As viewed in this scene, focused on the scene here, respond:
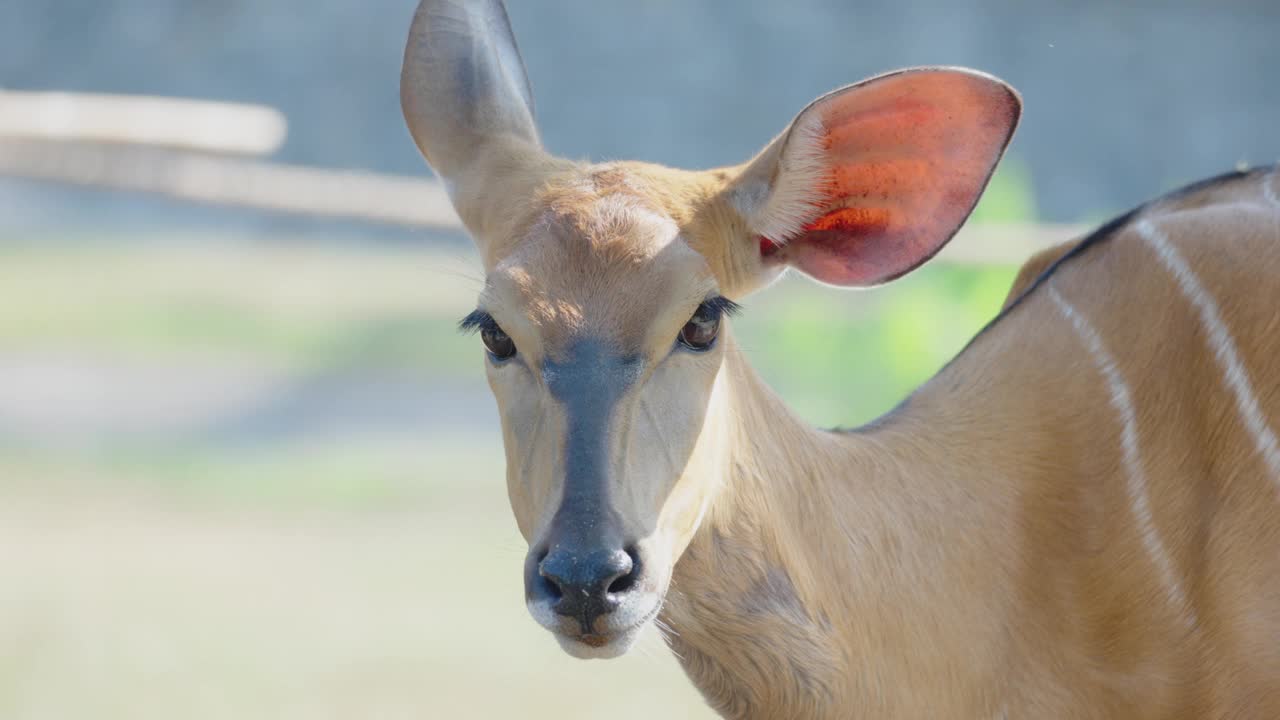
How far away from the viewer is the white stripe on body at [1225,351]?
7.86 feet

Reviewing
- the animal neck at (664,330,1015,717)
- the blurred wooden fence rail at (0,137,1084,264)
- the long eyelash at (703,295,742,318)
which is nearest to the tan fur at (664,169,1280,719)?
the animal neck at (664,330,1015,717)

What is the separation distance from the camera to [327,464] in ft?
26.1

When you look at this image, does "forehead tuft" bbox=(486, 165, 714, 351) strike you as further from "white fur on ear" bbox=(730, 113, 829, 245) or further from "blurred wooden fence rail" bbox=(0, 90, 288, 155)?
"blurred wooden fence rail" bbox=(0, 90, 288, 155)

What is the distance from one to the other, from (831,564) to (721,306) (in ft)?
1.23

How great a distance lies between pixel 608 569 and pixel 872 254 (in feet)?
2.34

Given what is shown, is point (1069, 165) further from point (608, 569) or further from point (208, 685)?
point (608, 569)

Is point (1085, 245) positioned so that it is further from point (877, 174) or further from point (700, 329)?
point (700, 329)

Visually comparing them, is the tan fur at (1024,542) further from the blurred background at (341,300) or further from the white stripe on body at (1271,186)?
the blurred background at (341,300)

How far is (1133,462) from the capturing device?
2.47 meters

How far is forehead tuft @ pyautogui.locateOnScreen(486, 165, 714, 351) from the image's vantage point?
2.19 meters

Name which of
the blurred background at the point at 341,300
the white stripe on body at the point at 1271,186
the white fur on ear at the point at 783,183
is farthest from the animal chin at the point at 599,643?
the white stripe on body at the point at 1271,186

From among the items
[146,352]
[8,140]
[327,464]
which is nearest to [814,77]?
[146,352]

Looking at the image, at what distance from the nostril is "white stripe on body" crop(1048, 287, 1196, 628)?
0.77m

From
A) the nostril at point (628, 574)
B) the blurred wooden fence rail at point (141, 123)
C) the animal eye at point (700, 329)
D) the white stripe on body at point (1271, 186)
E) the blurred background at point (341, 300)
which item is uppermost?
→ the white stripe on body at point (1271, 186)
